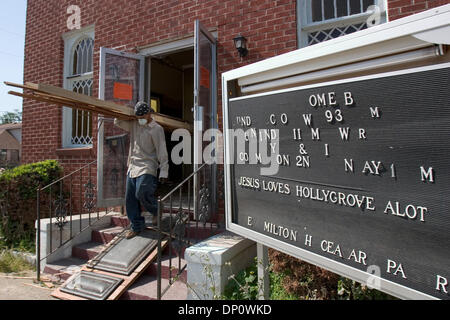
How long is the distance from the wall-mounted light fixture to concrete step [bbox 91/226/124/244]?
3.31 meters

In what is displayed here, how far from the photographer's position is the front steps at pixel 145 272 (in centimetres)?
328

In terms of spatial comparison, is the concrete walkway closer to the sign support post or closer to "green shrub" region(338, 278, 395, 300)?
the sign support post

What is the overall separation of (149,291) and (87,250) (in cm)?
161

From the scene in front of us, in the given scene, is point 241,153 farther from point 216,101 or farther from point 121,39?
point 121,39

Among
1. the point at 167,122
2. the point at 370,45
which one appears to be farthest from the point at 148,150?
the point at 370,45

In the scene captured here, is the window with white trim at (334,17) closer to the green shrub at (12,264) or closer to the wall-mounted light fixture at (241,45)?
the wall-mounted light fixture at (241,45)

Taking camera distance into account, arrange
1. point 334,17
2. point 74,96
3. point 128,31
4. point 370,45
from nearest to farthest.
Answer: point 370,45 → point 74,96 → point 334,17 → point 128,31

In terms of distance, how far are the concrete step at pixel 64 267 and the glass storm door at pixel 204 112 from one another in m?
1.89

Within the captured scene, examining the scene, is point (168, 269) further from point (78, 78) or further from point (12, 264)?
point (78, 78)

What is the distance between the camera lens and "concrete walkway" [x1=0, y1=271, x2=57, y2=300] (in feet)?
11.7

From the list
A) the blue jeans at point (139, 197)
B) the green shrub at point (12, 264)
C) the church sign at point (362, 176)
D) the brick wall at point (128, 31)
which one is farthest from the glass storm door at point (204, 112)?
the green shrub at point (12, 264)

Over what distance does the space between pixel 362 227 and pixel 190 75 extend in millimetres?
8384

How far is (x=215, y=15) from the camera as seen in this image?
187 inches

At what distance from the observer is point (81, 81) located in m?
6.51
